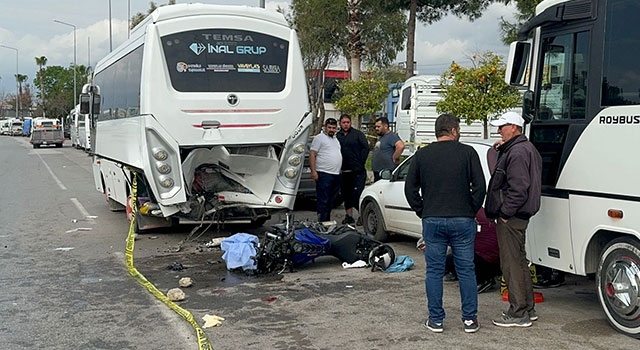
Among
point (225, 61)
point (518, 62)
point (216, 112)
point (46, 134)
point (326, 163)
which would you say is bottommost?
point (46, 134)

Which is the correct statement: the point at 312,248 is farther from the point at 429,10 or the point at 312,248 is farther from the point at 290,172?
the point at 429,10

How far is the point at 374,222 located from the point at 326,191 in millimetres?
1050

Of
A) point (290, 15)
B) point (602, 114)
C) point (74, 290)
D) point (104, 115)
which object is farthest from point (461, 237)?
point (290, 15)

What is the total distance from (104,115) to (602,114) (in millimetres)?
11220

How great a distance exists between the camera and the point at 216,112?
9953 millimetres

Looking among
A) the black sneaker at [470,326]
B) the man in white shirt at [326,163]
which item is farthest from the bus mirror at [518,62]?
the man in white shirt at [326,163]

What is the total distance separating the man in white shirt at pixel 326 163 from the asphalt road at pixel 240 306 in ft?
4.60

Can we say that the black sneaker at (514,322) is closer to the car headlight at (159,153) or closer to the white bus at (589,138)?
the white bus at (589,138)

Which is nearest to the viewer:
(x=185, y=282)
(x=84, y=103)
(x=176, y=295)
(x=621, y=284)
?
(x=621, y=284)

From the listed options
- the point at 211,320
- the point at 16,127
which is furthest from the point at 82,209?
the point at 16,127

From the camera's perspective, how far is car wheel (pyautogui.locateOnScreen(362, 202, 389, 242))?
10609 mm

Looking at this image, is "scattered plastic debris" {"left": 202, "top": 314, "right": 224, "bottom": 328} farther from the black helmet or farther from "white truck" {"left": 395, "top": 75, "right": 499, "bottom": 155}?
"white truck" {"left": 395, "top": 75, "right": 499, "bottom": 155}

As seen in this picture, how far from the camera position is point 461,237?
594 cm

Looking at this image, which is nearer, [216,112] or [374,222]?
[216,112]
